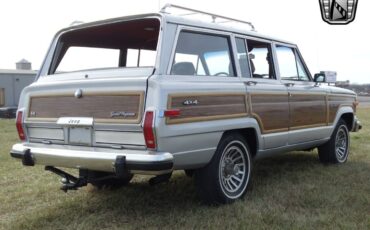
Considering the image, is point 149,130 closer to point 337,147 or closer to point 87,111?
point 87,111

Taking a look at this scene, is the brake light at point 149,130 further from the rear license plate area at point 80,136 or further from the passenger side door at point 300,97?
the passenger side door at point 300,97

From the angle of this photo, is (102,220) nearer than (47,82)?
Yes

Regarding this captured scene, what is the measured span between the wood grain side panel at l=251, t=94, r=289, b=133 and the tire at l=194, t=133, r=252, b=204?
1.29 feet

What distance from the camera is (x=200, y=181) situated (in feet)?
15.9

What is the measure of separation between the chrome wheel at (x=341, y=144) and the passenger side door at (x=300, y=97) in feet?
2.56

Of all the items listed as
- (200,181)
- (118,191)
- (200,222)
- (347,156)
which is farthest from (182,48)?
(347,156)

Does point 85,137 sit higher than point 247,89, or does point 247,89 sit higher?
point 247,89

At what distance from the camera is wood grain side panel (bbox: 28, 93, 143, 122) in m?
4.26

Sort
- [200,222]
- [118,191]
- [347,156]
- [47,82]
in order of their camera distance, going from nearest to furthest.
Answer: [200,222] < [47,82] < [118,191] < [347,156]

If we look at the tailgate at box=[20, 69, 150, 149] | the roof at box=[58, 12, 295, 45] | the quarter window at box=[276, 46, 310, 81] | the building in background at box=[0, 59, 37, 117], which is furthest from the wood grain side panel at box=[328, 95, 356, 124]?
the building in background at box=[0, 59, 37, 117]

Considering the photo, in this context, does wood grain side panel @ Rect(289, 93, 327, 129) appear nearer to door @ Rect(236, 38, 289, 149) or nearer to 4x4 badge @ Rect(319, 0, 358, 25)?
door @ Rect(236, 38, 289, 149)

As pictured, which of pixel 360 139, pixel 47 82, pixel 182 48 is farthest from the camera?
pixel 360 139

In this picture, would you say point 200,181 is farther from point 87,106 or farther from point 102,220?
point 87,106

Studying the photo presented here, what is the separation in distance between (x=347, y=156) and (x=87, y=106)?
4928 millimetres
